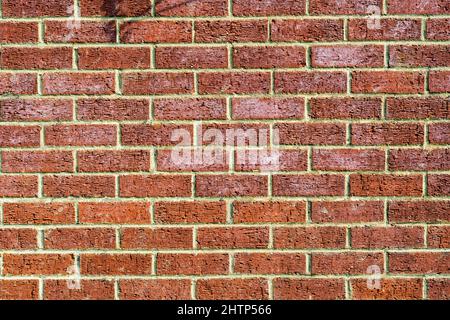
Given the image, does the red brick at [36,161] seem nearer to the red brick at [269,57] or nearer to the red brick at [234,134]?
the red brick at [234,134]

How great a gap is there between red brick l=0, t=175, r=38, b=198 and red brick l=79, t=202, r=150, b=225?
183 mm

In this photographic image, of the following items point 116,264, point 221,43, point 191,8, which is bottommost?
point 116,264

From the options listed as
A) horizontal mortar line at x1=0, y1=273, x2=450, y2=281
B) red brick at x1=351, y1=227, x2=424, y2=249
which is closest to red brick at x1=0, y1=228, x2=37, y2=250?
horizontal mortar line at x1=0, y1=273, x2=450, y2=281

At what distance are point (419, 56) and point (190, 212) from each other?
99 cm

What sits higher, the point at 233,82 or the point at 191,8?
the point at 191,8

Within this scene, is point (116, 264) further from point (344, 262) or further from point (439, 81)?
point (439, 81)

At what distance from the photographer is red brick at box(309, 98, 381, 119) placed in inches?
86.7

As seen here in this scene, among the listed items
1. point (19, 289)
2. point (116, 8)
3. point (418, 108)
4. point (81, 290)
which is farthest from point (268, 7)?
point (19, 289)

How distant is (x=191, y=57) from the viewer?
Result: 86.9 inches

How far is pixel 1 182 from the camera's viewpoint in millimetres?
2217

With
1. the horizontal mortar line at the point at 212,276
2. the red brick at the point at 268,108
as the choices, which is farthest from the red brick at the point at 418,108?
the horizontal mortar line at the point at 212,276

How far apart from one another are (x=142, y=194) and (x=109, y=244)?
0.22 meters
